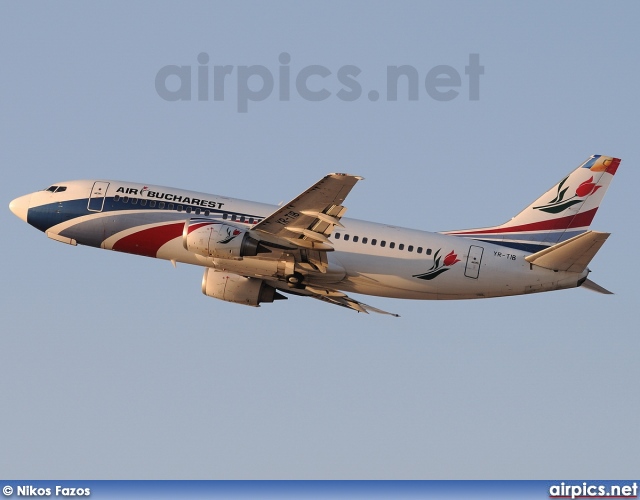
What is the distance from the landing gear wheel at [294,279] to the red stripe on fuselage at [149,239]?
20.5ft

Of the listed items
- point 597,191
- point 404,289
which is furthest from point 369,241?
point 597,191

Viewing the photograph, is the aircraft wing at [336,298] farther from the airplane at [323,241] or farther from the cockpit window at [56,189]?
the cockpit window at [56,189]

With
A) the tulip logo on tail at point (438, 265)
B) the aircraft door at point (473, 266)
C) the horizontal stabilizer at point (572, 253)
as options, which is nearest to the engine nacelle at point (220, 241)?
the tulip logo on tail at point (438, 265)

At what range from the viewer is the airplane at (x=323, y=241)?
62188 mm

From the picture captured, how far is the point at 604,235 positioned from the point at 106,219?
25.9 metres

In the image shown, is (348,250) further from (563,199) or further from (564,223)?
(563,199)

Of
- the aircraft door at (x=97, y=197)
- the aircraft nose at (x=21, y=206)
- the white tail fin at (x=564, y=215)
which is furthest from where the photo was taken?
the aircraft nose at (x=21, y=206)

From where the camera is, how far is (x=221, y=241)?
62031mm

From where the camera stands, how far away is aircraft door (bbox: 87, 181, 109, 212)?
67375 millimetres

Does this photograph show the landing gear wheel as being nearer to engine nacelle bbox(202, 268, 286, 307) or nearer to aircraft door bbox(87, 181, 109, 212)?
engine nacelle bbox(202, 268, 286, 307)

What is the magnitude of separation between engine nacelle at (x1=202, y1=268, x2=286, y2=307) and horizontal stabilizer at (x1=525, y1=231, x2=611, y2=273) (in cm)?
1446

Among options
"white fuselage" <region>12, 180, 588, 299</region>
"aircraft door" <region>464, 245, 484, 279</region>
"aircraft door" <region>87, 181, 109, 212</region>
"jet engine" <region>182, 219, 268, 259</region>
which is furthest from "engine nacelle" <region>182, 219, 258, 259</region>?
"aircraft door" <region>464, 245, 484, 279</region>

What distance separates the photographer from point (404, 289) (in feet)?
213

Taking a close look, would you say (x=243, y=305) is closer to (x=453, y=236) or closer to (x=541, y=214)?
(x=453, y=236)
